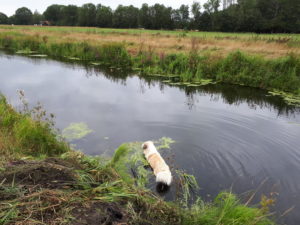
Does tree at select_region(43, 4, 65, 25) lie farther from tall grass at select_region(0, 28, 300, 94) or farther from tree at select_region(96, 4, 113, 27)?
tall grass at select_region(0, 28, 300, 94)

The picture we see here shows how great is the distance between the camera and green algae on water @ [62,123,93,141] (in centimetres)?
538

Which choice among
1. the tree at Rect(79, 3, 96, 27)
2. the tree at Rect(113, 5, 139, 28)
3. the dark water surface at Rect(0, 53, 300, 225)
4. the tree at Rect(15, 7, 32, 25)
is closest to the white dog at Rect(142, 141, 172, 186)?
the dark water surface at Rect(0, 53, 300, 225)

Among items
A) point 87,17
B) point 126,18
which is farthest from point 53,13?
point 126,18

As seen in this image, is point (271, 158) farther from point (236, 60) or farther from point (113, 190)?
point (236, 60)

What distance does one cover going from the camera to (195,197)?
3635 mm

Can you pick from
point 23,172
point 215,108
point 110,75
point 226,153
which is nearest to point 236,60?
point 215,108

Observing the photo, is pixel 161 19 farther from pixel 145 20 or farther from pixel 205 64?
pixel 205 64

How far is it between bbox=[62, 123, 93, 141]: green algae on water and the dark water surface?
0.15 m

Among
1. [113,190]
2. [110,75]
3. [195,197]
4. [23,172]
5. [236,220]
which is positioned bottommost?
[195,197]

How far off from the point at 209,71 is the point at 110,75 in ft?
14.8

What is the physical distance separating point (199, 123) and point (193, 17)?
2492 inches

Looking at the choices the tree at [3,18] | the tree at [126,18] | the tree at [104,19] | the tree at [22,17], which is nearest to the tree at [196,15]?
the tree at [126,18]

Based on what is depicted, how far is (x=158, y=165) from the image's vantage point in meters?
3.96

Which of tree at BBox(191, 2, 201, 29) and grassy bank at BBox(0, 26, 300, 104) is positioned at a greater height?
tree at BBox(191, 2, 201, 29)
